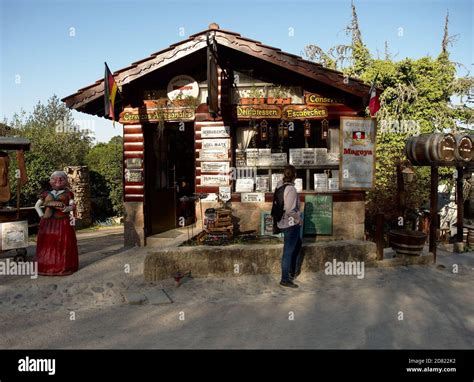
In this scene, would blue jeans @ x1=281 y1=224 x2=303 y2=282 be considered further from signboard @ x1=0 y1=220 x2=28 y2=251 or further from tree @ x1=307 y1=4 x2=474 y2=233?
tree @ x1=307 y1=4 x2=474 y2=233

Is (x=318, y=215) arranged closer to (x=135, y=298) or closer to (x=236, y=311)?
(x=236, y=311)

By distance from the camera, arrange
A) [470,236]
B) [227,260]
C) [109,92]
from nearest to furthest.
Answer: [227,260] < [109,92] < [470,236]

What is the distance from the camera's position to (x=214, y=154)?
8.87m

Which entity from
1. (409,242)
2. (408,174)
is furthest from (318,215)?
(408,174)

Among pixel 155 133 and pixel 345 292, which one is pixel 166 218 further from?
pixel 345 292

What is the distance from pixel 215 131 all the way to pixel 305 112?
2.15 m

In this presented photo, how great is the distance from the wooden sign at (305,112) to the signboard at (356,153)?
565 mm

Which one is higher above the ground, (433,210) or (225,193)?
(225,193)

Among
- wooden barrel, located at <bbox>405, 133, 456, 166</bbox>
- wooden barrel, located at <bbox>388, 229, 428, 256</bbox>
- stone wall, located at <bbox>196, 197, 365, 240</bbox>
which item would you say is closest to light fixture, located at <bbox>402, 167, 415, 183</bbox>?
wooden barrel, located at <bbox>405, 133, 456, 166</bbox>

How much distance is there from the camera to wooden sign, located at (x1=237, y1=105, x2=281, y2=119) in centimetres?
865

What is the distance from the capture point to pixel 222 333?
15.1 ft

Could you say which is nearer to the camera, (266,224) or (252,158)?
(266,224)
